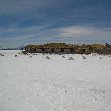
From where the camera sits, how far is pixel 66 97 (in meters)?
10.7

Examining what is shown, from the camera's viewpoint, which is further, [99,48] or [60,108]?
[99,48]

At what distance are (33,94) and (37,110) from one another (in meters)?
2.57

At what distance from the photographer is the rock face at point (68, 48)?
268 ft

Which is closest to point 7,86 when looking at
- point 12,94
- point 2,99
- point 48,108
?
point 12,94

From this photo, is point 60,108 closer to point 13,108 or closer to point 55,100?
point 55,100

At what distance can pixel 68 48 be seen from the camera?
86.1 meters

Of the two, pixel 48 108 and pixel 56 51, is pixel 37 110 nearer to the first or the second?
pixel 48 108

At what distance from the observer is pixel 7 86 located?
13.3m

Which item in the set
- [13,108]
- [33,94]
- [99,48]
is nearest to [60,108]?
[13,108]

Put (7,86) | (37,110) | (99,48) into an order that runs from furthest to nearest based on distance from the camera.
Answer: (99,48) → (7,86) → (37,110)

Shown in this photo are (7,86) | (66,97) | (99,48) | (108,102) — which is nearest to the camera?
(108,102)

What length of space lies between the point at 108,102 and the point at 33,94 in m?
3.56

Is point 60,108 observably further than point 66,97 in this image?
No

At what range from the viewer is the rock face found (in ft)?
268
